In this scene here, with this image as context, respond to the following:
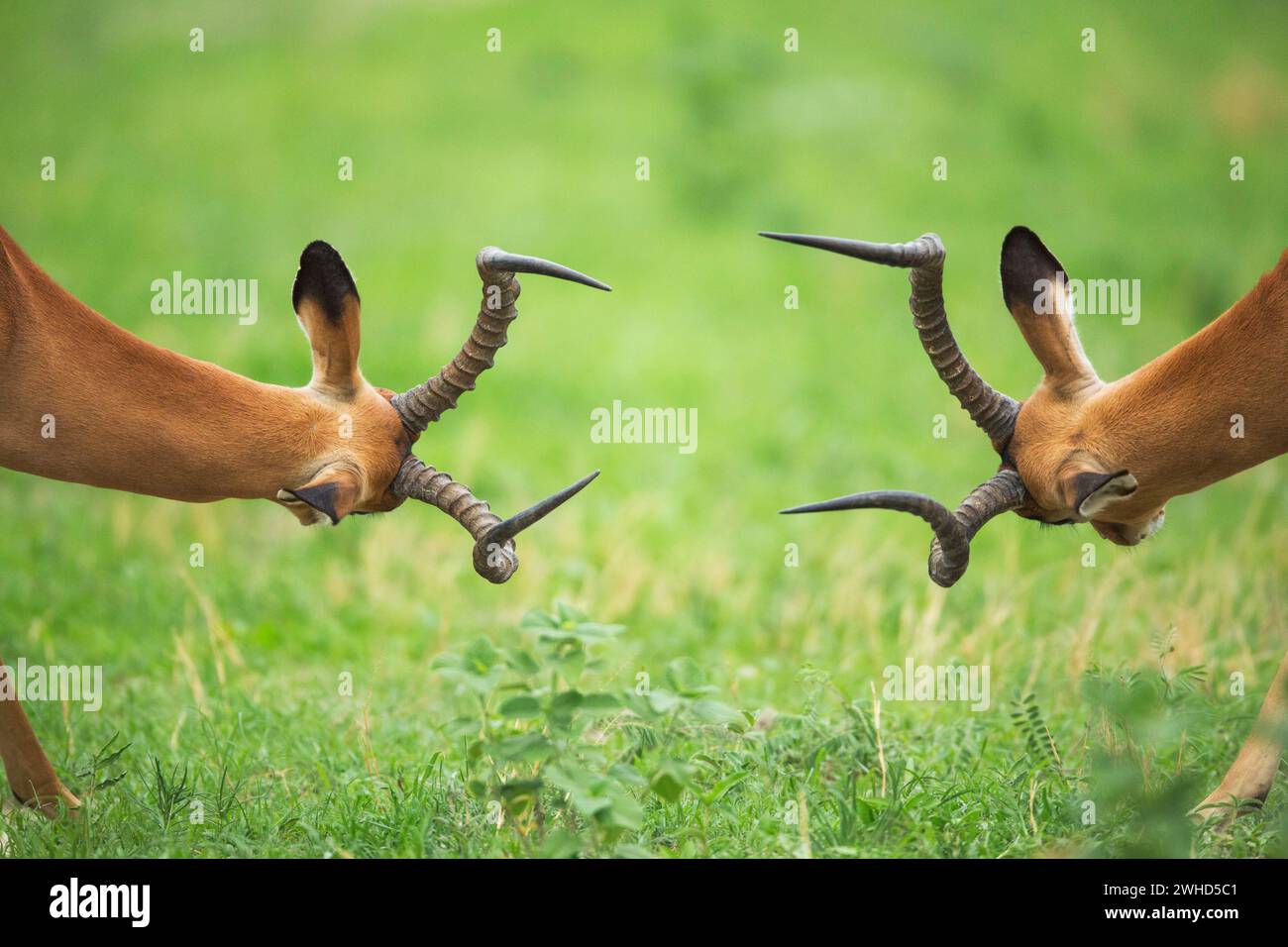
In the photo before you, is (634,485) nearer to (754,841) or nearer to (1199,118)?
(754,841)

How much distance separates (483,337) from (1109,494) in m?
1.94

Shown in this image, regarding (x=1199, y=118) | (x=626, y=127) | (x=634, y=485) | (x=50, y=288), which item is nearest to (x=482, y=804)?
(x=50, y=288)

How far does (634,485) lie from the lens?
864 cm

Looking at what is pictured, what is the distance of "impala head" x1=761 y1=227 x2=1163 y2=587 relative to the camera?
13.3 feet

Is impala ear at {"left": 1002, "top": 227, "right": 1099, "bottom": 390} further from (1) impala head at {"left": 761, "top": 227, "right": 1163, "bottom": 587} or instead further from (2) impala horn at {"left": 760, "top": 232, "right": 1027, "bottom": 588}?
(2) impala horn at {"left": 760, "top": 232, "right": 1027, "bottom": 588}

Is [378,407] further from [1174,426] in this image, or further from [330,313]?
[1174,426]

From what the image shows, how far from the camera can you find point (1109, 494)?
4.06 metres

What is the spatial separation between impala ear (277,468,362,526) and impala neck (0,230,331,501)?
0.08 m

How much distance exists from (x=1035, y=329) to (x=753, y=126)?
10.0 metres

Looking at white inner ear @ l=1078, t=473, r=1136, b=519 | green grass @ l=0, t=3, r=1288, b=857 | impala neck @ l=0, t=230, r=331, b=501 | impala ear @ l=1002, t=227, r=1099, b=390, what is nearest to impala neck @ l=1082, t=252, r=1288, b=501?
white inner ear @ l=1078, t=473, r=1136, b=519

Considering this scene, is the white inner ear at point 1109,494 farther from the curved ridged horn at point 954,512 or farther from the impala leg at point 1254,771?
the impala leg at point 1254,771

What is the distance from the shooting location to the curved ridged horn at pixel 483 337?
423 centimetres

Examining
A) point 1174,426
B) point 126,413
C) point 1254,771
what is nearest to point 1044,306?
point 1174,426
